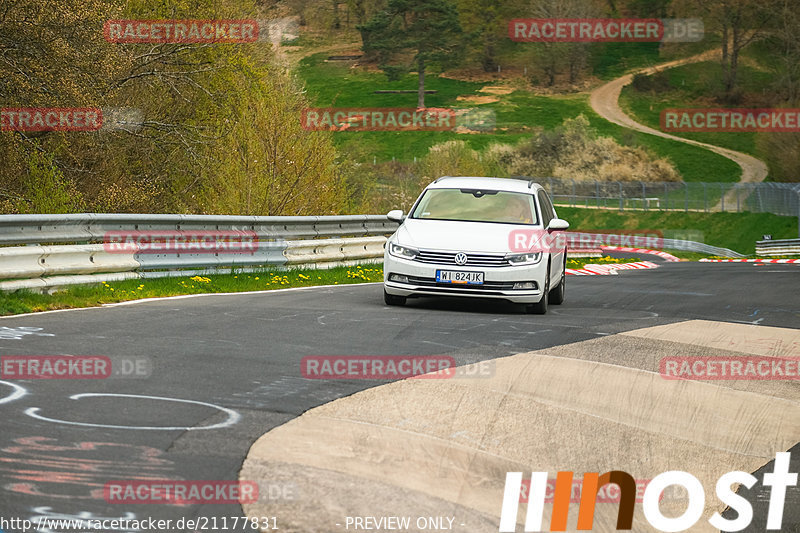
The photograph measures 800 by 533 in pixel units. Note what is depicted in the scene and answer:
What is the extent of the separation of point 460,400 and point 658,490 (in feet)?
6.18

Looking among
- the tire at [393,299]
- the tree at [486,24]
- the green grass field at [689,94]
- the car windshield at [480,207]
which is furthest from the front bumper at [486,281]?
the tree at [486,24]

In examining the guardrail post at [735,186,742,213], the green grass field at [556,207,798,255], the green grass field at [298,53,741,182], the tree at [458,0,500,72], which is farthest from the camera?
the tree at [458,0,500,72]

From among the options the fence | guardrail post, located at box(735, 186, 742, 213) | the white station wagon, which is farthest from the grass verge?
guardrail post, located at box(735, 186, 742, 213)

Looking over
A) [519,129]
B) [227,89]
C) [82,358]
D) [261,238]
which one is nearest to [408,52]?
[519,129]

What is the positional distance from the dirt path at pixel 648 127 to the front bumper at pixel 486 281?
87690mm

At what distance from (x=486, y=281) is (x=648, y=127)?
10891cm

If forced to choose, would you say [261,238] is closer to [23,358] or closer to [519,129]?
[23,358]

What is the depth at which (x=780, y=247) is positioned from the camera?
170 feet

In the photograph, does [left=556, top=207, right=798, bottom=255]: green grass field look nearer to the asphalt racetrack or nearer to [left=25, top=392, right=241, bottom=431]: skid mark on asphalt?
the asphalt racetrack

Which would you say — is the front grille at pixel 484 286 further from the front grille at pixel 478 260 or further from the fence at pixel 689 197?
the fence at pixel 689 197

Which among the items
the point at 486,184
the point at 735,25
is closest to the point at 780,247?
the point at 486,184

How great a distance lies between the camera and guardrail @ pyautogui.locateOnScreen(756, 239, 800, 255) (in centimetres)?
4994

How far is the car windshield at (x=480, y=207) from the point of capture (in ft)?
47.9

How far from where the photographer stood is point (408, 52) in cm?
14112
